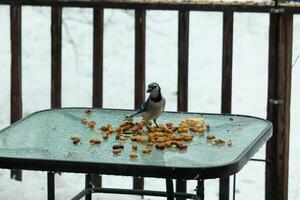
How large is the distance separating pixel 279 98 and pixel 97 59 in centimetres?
107

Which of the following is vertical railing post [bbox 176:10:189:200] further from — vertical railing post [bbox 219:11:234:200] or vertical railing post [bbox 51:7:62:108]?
vertical railing post [bbox 51:7:62:108]

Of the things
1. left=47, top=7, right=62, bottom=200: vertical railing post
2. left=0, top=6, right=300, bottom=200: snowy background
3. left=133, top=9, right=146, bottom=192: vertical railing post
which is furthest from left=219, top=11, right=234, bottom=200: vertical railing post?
left=0, top=6, right=300, bottom=200: snowy background

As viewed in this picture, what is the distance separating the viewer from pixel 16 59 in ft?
17.6

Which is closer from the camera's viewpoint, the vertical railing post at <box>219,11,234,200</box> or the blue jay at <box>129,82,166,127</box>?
the blue jay at <box>129,82,166,127</box>

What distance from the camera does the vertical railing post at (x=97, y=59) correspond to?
5.20 meters

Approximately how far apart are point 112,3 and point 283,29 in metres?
0.98

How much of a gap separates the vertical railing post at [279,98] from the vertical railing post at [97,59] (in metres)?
0.98

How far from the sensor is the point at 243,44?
1015 centimetres

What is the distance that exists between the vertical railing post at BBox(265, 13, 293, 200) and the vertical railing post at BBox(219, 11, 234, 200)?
0.22 metres

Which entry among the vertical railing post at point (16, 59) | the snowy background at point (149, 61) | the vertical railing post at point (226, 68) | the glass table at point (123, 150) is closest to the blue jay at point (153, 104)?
the glass table at point (123, 150)

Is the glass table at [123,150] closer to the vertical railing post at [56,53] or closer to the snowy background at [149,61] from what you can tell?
the vertical railing post at [56,53]

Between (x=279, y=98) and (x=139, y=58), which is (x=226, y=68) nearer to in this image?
(x=279, y=98)

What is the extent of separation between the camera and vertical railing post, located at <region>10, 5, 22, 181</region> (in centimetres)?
532

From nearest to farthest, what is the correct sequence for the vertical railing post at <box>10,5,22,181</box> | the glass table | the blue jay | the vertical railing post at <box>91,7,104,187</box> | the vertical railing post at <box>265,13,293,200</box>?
the glass table < the blue jay < the vertical railing post at <box>265,13,293,200</box> < the vertical railing post at <box>91,7,104,187</box> < the vertical railing post at <box>10,5,22,181</box>
